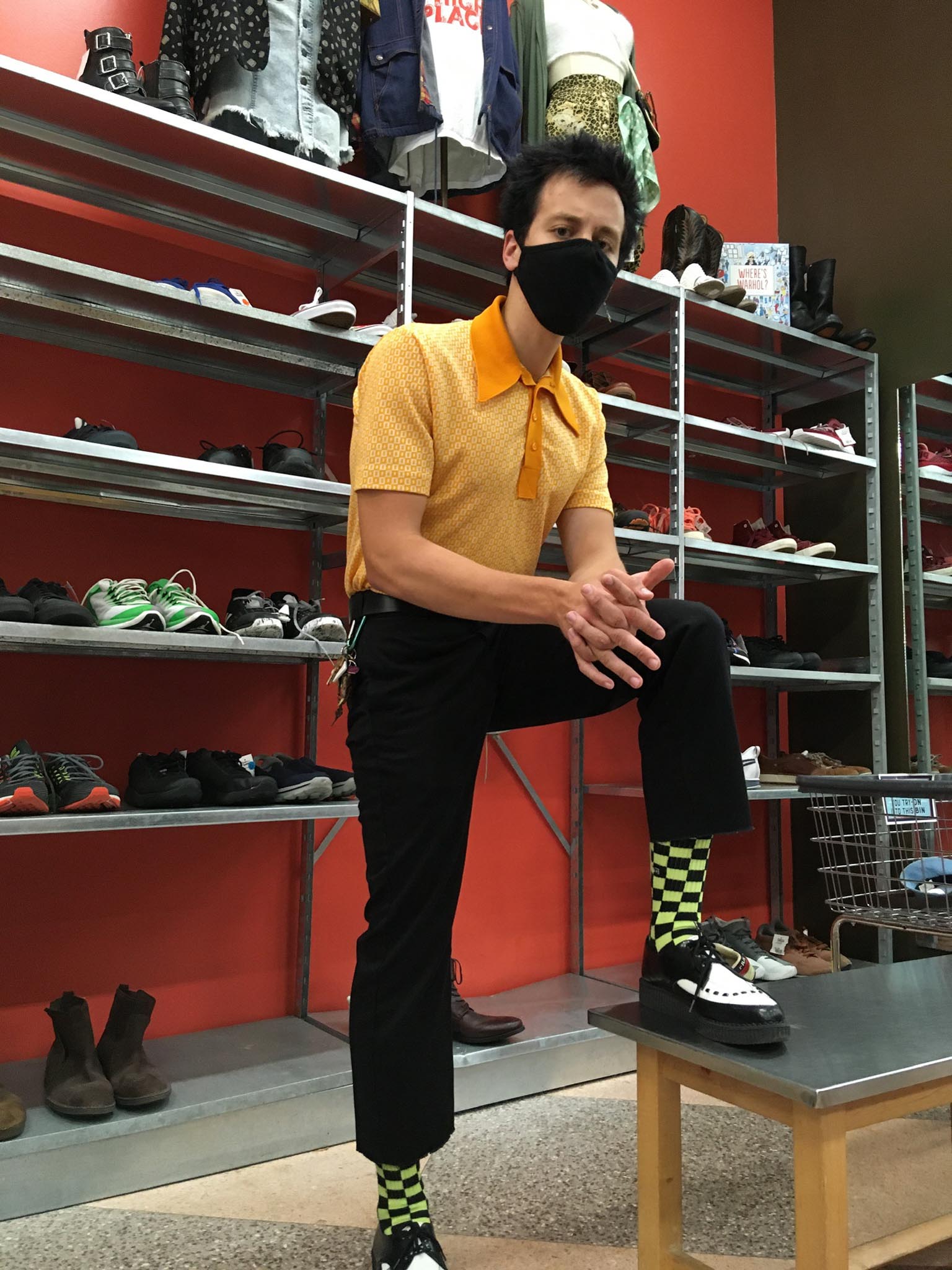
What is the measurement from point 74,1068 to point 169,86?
2.16 meters

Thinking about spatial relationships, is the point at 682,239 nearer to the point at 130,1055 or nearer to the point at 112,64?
the point at 112,64

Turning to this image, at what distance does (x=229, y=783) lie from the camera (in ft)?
6.95

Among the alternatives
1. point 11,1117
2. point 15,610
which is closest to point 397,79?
point 15,610

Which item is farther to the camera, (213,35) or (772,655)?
(772,655)

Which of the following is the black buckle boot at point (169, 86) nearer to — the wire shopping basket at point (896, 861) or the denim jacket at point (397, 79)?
the denim jacket at point (397, 79)

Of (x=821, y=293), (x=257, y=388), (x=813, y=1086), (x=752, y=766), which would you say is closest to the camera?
(x=813, y=1086)

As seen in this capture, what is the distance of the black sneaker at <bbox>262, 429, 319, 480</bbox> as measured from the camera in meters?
2.28

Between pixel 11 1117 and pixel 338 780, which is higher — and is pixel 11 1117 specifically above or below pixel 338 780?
below

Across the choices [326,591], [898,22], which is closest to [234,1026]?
[326,591]

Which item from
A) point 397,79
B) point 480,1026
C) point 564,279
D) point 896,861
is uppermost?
point 397,79

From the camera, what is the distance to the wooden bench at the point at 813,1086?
3.52 ft

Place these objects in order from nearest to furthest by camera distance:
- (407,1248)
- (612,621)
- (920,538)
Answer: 1. (612,621)
2. (407,1248)
3. (920,538)

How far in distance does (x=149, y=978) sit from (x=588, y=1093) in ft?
3.72

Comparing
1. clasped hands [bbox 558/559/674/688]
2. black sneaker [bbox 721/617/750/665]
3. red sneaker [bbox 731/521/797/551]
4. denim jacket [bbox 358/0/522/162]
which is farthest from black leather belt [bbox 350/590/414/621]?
red sneaker [bbox 731/521/797/551]
